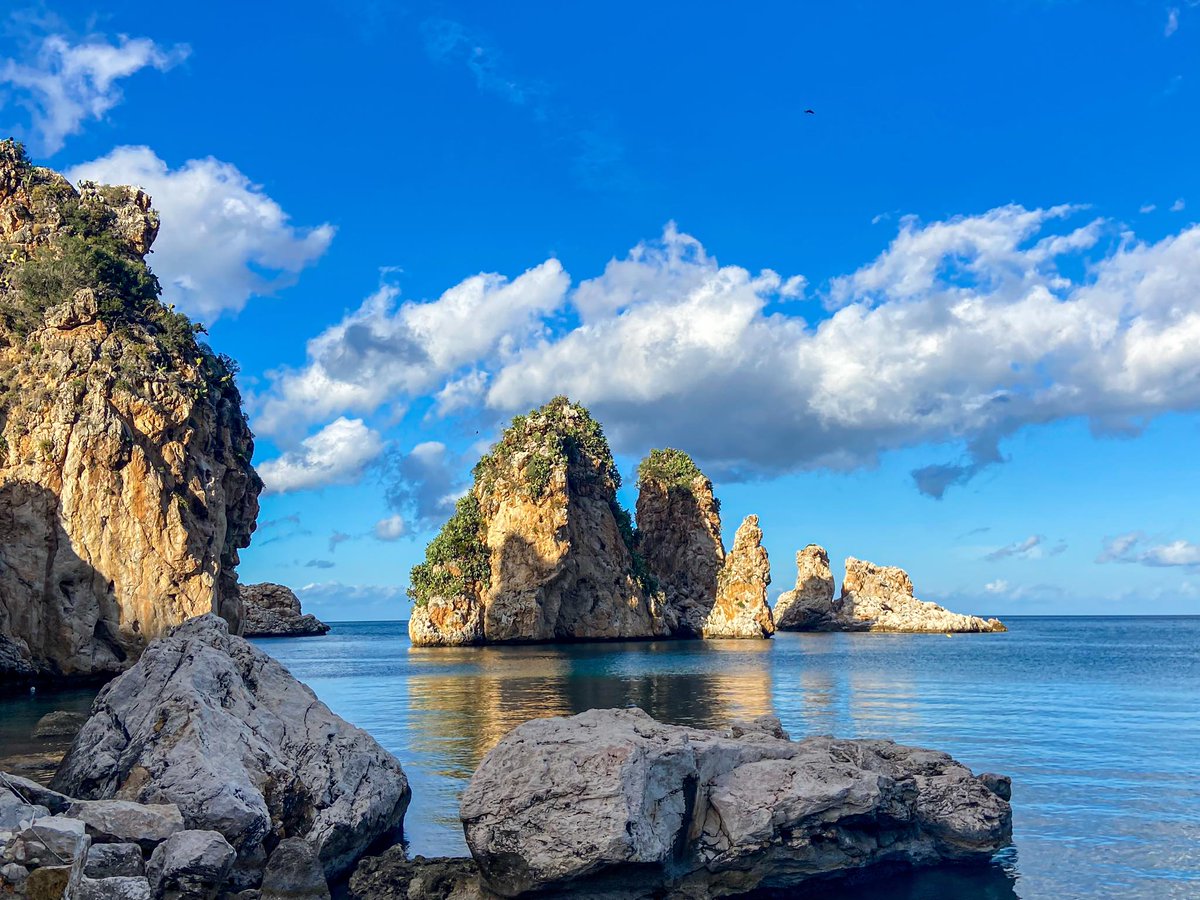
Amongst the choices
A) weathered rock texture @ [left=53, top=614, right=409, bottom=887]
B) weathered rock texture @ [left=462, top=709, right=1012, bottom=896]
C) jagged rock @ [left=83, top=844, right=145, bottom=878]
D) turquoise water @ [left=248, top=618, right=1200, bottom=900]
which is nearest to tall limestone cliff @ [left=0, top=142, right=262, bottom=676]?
turquoise water @ [left=248, top=618, right=1200, bottom=900]

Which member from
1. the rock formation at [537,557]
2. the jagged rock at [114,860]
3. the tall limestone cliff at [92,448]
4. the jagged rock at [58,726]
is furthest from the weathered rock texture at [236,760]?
the rock formation at [537,557]

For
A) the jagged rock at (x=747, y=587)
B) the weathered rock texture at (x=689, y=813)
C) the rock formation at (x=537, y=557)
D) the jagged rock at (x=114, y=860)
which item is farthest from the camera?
the jagged rock at (x=747, y=587)

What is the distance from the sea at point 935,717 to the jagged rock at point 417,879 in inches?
58.5

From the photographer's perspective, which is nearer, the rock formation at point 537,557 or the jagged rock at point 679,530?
the rock formation at point 537,557

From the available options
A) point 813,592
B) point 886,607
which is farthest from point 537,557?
point 886,607

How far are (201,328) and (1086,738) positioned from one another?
46491mm

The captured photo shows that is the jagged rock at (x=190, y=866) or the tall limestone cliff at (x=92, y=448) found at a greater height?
the tall limestone cliff at (x=92, y=448)

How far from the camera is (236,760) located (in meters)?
15.5

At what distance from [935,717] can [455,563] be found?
68.4 metres

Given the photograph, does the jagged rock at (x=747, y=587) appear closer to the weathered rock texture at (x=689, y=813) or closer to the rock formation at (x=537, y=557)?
the rock formation at (x=537, y=557)

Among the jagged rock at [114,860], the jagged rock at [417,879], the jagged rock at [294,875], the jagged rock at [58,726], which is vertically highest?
the jagged rock at [114,860]

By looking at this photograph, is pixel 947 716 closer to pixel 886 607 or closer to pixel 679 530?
pixel 679 530

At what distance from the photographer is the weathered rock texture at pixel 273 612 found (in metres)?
149

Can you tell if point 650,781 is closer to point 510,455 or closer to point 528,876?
point 528,876
